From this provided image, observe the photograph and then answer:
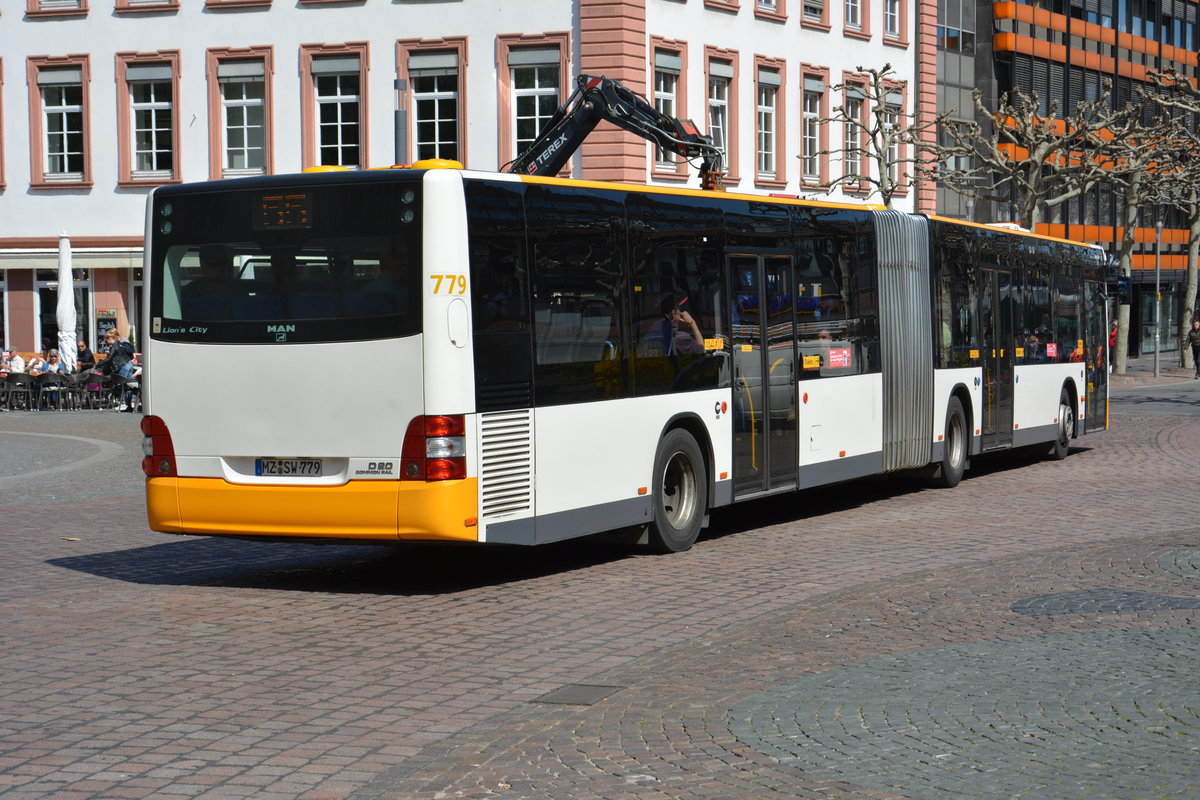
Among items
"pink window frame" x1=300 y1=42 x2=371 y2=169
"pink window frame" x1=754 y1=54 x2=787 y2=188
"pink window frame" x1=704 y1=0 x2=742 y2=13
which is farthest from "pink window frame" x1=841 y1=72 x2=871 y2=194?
"pink window frame" x1=300 y1=42 x2=371 y2=169

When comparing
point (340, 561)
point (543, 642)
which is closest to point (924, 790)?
point (543, 642)

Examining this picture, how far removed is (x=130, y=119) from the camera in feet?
132

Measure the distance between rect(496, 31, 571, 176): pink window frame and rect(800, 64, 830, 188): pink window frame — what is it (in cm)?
834

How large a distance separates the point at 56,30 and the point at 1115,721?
123ft

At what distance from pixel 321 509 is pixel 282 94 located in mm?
29538

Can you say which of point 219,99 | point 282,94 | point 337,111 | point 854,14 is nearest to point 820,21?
point 854,14

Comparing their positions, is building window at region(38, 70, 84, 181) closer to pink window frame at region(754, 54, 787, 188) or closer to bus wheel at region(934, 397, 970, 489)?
pink window frame at region(754, 54, 787, 188)

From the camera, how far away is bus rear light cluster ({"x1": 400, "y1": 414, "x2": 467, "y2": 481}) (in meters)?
10.9

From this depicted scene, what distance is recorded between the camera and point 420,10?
38.3 meters

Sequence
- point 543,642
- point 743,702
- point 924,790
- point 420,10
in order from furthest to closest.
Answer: point 420,10 → point 543,642 → point 743,702 → point 924,790

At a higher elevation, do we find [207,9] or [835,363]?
[207,9]

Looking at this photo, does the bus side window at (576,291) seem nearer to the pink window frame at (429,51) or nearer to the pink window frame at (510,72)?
the pink window frame at (510,72)

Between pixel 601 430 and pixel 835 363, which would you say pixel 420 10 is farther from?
pixel 601 430

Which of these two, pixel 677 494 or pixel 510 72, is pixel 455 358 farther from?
pixel 510 72
